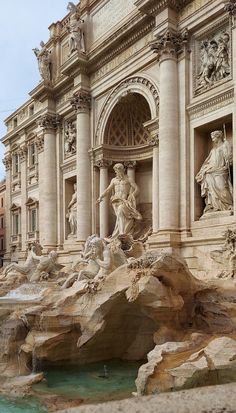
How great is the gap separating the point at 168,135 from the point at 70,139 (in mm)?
8181

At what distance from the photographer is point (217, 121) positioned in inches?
512

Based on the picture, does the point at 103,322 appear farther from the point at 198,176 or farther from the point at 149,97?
the point at 149,97

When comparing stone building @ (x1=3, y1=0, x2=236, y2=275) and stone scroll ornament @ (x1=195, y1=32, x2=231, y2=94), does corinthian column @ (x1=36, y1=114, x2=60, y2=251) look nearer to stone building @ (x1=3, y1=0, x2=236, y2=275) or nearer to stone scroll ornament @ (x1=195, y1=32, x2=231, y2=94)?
stone building @ (x1=3, y1=0, x2=236, y2=275)

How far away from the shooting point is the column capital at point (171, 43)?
13859 millimetres

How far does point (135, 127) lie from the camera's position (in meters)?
18.5

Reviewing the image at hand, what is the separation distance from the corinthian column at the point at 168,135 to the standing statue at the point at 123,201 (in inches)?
111

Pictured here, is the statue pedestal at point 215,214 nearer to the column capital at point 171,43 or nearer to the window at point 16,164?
the column capital at point 171,43

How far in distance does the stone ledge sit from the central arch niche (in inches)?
640

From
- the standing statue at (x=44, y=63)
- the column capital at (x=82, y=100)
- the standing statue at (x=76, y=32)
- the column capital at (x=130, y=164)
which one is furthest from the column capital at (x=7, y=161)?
the column capital at (x=130, y=164)

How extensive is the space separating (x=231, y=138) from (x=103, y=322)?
7254 mm

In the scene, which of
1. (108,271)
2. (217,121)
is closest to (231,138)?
(217,121)

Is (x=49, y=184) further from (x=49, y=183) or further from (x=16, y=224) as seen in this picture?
(x=16, y=224)

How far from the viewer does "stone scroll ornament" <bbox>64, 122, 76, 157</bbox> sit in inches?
816

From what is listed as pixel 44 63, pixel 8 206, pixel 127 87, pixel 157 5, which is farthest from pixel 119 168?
pixel 8 206
